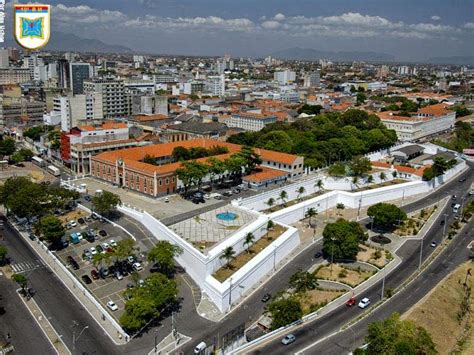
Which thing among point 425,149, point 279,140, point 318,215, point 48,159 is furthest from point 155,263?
point 425,149

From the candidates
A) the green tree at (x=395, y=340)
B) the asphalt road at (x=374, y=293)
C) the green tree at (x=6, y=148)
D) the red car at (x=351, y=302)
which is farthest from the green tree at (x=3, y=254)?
the green tree at (x=6, y=148)

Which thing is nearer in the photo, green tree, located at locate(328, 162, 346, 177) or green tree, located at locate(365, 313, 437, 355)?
green tree, located at locate(365, 313, 437, 355)

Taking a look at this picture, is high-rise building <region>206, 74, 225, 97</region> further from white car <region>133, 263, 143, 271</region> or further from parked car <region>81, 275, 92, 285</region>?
parked car <region>81, 275, 92, 285</region>

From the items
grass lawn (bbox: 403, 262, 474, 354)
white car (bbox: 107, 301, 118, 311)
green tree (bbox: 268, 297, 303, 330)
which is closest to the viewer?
green tree (bbox: 268, 297, 303, 330)

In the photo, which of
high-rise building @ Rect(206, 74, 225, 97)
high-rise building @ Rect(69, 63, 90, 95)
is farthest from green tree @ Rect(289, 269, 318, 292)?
high-rise building @ Rect(206, 74, 225, 97)

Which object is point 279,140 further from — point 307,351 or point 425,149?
point 307,351

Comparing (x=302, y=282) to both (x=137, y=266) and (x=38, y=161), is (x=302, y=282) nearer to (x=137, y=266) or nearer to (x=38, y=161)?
(x=137, y=266)
